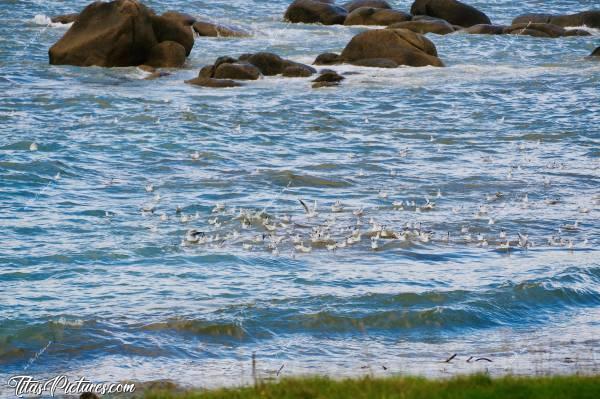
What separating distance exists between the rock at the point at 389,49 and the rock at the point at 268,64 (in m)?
2.04

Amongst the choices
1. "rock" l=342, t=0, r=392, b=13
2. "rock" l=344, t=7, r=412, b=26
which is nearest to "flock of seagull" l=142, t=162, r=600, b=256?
"rock" l=344, t=7, r=412, b=26

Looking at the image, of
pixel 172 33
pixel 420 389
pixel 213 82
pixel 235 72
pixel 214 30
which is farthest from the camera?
pixel 214 30

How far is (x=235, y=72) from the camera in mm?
26938

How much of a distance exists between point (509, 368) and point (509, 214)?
631cm

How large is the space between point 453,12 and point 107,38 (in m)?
13.7

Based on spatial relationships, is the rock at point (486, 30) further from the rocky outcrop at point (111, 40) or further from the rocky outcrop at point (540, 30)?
Result: the rocky outcrop at point (111, 40)

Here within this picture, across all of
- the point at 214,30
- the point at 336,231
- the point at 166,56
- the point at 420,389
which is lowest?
the point at 214,30

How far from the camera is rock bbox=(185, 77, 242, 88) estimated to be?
26.0 meters

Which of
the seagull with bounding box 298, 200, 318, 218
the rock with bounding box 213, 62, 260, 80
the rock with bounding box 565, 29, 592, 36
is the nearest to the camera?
the seagull with bounding box 298, 200, 318, 218

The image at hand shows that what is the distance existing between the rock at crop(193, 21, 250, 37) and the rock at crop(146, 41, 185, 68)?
5705 millimetres

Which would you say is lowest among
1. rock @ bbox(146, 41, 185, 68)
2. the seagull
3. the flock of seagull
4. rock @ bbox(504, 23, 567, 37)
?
rock @ bbox(504, 23, 567, 37)

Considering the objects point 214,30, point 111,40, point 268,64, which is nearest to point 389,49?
point 268,64

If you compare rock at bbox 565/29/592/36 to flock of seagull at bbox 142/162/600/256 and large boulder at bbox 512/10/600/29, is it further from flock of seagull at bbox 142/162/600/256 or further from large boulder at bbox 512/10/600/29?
flock of seagull at bbox 142/162/600/256

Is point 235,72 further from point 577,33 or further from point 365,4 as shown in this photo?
point 365,4
